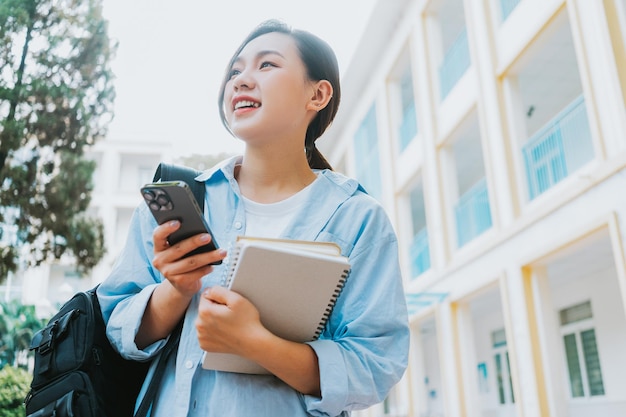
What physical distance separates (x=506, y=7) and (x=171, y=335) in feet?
29.4

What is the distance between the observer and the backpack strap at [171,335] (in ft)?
3.30

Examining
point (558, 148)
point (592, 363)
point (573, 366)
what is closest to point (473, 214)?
point (558, 148)

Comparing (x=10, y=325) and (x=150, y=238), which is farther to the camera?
(x=10, y=325)

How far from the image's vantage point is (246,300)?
2.99ft

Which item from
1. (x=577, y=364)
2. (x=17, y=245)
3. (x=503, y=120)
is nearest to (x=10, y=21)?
(x=17, y=245)

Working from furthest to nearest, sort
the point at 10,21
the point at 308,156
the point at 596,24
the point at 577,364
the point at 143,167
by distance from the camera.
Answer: the point at 143,167, the point at 577,364, the point at 10,21, the point at 596,24, the point at 308,156

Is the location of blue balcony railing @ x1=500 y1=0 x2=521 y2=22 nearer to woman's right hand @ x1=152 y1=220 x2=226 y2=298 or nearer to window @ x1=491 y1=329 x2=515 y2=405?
window @ x1=491 y1=329 x2=515 y2=405

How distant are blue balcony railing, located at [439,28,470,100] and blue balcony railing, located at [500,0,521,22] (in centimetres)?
119

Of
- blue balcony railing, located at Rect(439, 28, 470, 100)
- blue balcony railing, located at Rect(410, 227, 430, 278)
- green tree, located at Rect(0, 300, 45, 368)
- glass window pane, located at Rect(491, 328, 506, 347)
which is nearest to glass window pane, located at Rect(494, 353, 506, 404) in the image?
glass window pane, located at Rect(491, 328, 506, 347)

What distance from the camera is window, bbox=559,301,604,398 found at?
9586 millimetres

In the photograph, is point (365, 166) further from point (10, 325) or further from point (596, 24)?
point (10, 325)

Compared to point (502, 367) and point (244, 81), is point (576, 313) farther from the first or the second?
point (244, 81)

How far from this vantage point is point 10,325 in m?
16.1

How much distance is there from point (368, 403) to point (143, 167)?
986 inches
